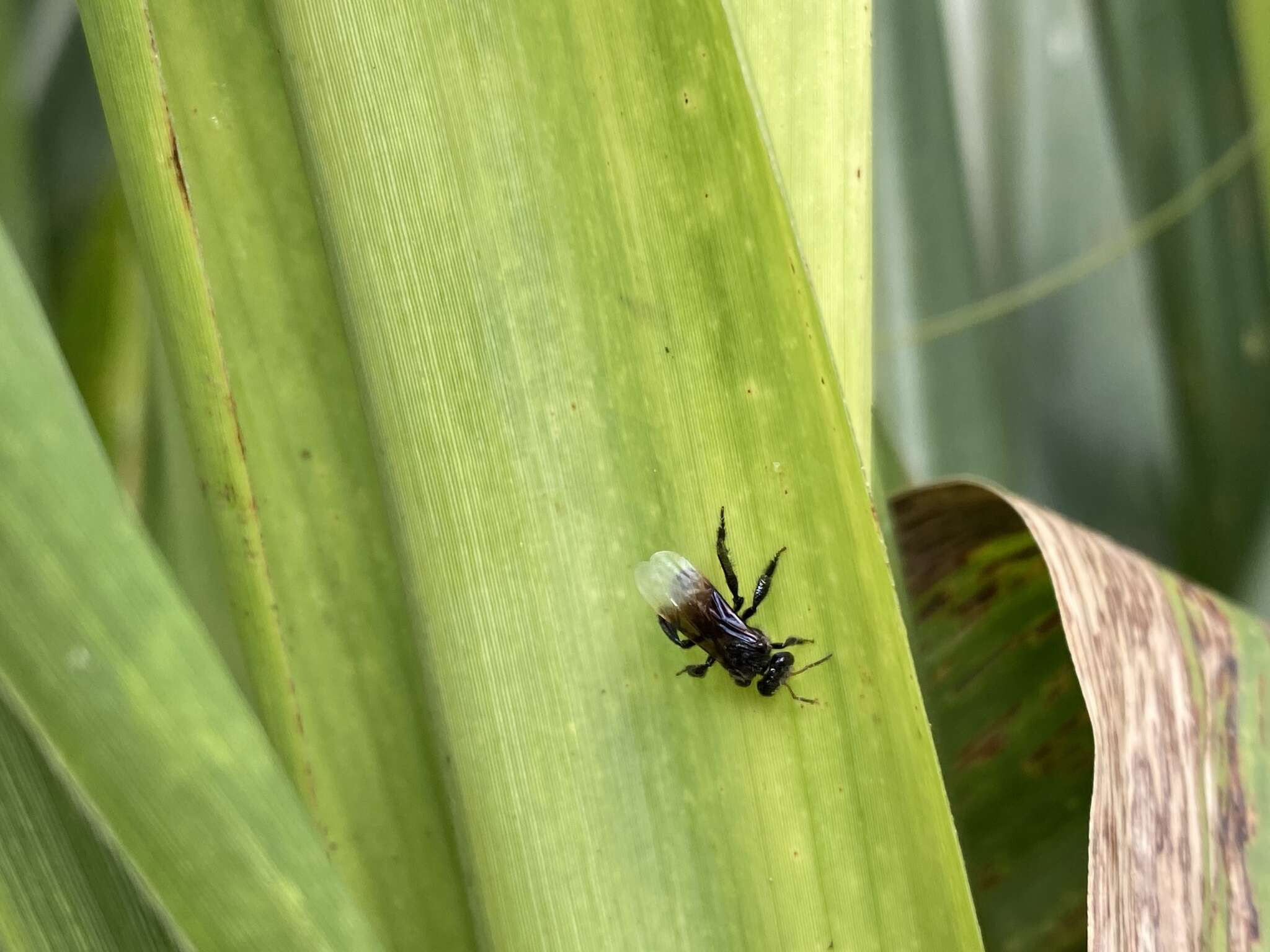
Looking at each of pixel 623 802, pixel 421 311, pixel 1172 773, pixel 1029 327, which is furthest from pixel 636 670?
pixel 1029 327

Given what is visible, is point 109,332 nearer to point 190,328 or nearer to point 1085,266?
point 190,328

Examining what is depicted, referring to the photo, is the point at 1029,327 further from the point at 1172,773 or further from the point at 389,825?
the point at 389,825

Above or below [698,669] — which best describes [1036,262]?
above

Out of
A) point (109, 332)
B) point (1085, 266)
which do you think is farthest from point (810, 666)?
point (1085, 266)

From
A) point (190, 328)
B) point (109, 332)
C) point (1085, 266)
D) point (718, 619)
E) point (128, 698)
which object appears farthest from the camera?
point (1085, 266)

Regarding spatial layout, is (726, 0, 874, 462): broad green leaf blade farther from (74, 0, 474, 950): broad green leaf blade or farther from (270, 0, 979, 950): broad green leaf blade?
(74, 0, 474, 950): broad green leaf blade

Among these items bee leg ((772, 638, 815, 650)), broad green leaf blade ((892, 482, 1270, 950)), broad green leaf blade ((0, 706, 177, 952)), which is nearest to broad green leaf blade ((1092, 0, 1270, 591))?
broad green leaf blade ((892, 482, 1270, 950))
